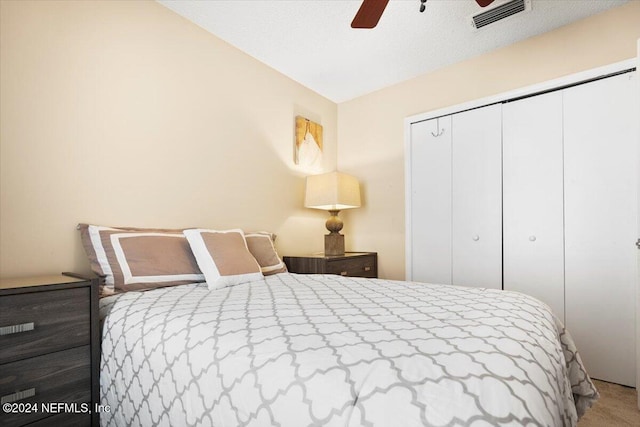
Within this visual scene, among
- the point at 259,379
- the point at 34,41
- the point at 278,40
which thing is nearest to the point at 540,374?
the point at 259,379

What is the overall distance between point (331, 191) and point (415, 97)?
1.26m

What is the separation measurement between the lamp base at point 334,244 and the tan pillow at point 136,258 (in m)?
1.42

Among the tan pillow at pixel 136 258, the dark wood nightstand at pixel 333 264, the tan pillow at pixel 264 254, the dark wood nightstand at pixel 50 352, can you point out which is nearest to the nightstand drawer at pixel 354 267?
the dark wood nightstand at pixel 333 264

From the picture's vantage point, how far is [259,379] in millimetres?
787

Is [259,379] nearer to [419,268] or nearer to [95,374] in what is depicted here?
[95,374]

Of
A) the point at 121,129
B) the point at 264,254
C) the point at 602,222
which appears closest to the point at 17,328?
the point at 121,129

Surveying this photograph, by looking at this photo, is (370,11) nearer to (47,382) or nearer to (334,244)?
(334,244)

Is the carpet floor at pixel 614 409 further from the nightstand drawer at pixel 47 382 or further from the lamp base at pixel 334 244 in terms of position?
the nightstand drawer at pixel 47 382

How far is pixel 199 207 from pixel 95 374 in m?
1.21

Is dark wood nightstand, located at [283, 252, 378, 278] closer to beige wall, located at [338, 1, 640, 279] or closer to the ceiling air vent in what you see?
beige wall, located at [338, 1, 640, 279]

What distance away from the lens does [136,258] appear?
1703mm

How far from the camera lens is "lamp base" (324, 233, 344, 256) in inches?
122

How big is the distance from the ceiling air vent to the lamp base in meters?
1.99

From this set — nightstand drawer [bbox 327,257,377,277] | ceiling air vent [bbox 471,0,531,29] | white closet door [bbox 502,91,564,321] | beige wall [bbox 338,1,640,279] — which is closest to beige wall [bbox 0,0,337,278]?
nightstand drawer [bbox 327,257,377,277]
